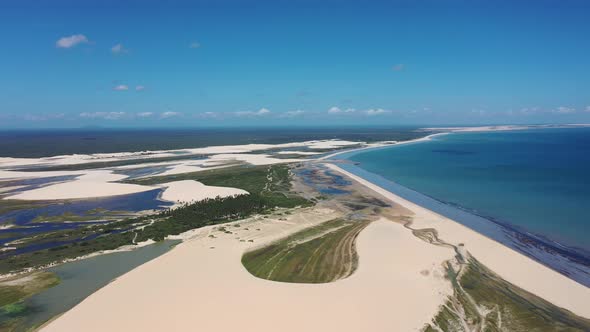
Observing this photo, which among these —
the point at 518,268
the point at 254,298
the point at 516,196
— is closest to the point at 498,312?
the point at 518,268

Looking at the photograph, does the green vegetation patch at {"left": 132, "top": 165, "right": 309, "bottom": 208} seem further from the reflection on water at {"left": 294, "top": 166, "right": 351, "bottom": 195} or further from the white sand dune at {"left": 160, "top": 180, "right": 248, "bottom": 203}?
the reflection on water at {"left": 294, "top": 166, "right": 351, "bottom": 195}

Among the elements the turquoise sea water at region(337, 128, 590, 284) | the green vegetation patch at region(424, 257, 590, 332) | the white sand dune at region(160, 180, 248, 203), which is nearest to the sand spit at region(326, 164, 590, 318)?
the green vegetation patch at region(424, 257, 590, 332)

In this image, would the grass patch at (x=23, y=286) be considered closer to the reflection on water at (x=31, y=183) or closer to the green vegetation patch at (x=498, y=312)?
the green vegetation patch at (x=498, y=312)

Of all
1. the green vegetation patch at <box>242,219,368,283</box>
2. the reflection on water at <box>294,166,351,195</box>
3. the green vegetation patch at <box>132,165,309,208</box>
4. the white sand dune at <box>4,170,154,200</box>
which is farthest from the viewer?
the reflection on water at <box>294,166,351,195</box>

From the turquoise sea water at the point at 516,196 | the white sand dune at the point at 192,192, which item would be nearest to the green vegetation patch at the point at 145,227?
the white sand dune at the point at 192,192

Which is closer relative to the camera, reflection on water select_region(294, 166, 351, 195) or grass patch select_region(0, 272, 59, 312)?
grass patch select_region(0, 272, 59, 312)

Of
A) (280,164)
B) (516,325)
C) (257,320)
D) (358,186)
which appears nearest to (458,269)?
(516,325)

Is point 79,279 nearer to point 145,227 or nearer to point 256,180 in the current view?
point 145,227
